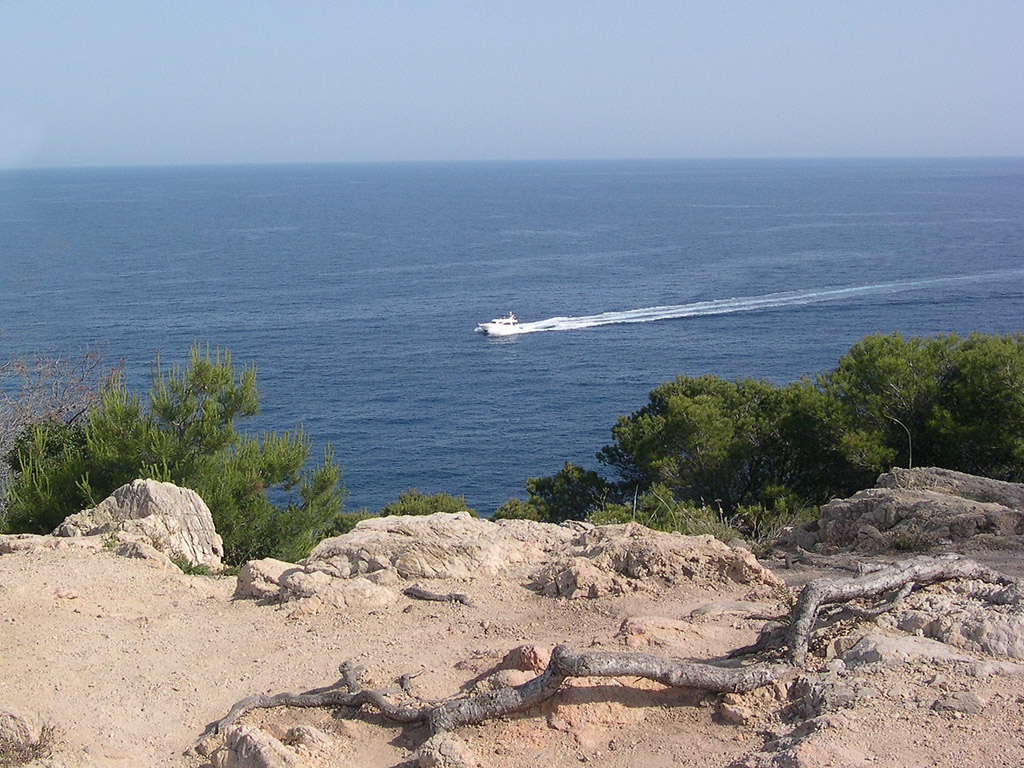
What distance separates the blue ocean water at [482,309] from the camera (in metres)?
57.8

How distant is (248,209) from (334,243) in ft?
210

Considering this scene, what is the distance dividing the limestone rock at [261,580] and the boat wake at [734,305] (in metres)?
65.5

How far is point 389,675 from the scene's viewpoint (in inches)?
340

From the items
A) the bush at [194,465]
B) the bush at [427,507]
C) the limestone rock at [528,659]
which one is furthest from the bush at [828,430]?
the limestone rock at [528,659]

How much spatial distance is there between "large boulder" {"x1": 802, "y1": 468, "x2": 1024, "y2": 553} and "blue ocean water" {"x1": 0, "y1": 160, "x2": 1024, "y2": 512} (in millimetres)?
35025

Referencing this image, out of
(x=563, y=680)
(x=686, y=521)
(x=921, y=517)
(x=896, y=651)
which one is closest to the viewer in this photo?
(x=563, y=680)

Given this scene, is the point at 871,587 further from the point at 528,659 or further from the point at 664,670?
the point at 528,659

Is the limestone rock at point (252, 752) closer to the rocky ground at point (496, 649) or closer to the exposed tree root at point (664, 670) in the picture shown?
the rocky ground at point (496, 649)

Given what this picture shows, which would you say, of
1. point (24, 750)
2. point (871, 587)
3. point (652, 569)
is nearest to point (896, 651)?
point (871, 587)

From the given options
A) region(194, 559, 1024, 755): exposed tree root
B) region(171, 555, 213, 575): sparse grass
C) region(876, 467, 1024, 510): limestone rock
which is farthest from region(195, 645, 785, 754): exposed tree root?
region(876, 467, 1024, 510): limestone rock

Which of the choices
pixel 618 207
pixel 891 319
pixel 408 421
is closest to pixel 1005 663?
pixel 408 421

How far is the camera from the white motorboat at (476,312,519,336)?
76.6 metres

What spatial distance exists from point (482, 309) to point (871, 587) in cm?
7909

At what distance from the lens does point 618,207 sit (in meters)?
185
